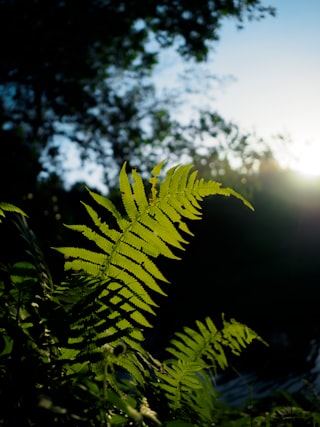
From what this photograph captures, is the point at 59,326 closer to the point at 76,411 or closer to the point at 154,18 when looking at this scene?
the point at 76,411

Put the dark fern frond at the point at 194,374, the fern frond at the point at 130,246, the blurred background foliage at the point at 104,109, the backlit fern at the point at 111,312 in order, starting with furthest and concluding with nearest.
Result: 1. the blurred background foliage at the point at 104,109
2. the dark fern frond at the point at 194,374
3. the fern frond at the point at 130,246
4. the backlit fern at the point at 111,312

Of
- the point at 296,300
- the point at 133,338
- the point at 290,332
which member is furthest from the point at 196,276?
the point at 133,338

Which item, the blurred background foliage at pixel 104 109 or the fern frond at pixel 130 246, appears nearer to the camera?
the fern frond at pixel 130 246

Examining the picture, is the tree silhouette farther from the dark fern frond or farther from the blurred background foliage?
the dark fern frond

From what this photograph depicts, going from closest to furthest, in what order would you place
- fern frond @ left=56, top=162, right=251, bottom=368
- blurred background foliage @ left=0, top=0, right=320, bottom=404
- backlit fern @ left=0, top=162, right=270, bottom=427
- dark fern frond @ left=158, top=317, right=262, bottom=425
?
backlit fern @ left=0, top=162, right=270, bottom=427 → fern frond @ left=56, top=162, right=251, bottom=368 → dark fern frond @ left=158, top=317, right=262, bottom=425 → blurred background foliage @ left=0, top=0, right=320, bottom=404

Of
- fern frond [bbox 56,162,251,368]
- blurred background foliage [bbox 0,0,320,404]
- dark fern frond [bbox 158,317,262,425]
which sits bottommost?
dark fern frond [bbox 158,317,262,425]

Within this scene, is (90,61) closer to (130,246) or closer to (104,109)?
(104,109)

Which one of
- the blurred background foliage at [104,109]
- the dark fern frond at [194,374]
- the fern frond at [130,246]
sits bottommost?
the dark fern frond at [194,374]

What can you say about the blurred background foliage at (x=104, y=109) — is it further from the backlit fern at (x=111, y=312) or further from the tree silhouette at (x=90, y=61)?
the backlit fern at (x=111, y=312)

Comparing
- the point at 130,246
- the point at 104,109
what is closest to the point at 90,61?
the point at 104,109

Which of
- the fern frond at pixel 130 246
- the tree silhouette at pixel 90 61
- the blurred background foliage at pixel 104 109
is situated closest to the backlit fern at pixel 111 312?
the fern frond at pixel 130 246

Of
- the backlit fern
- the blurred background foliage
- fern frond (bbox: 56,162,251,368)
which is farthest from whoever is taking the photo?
the blurred background foliage

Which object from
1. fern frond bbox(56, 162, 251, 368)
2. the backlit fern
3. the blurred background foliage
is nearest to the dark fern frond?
the backlit fern

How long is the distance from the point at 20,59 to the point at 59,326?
37.7 ft
